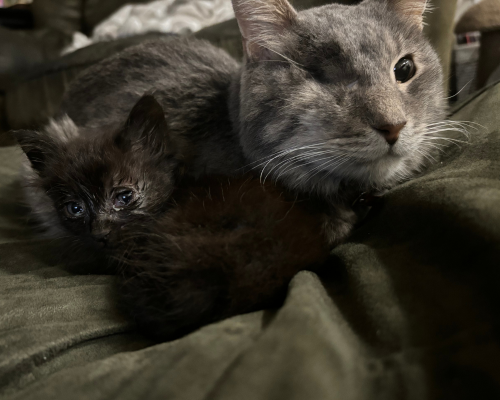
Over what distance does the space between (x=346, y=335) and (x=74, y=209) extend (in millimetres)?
804

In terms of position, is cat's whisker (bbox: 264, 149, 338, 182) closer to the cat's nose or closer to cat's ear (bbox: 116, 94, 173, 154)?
the cat's nose

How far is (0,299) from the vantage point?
79cm

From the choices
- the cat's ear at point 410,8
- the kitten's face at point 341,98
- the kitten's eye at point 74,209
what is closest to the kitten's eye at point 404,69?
the kitten's face at point 341,98

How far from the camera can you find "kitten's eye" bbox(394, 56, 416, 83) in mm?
942

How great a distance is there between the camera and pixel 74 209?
100 cm

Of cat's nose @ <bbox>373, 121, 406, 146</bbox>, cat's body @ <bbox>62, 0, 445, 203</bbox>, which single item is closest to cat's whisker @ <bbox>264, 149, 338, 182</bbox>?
cat's body @ <bbox>62, 0, 445, 203</bbox>

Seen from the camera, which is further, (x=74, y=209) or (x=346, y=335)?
(x=74, y=209)

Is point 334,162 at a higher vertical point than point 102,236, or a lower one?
higher

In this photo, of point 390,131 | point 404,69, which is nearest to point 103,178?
point 390,131

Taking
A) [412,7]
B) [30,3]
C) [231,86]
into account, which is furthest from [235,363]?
[30,3]

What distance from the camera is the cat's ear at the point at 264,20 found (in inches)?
38.0

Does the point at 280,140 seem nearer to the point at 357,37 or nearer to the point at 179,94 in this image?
the point at 357,37

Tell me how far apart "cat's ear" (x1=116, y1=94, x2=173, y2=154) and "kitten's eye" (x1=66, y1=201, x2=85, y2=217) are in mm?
203

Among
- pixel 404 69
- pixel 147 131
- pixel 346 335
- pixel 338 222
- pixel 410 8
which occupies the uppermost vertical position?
pixel 410 8
